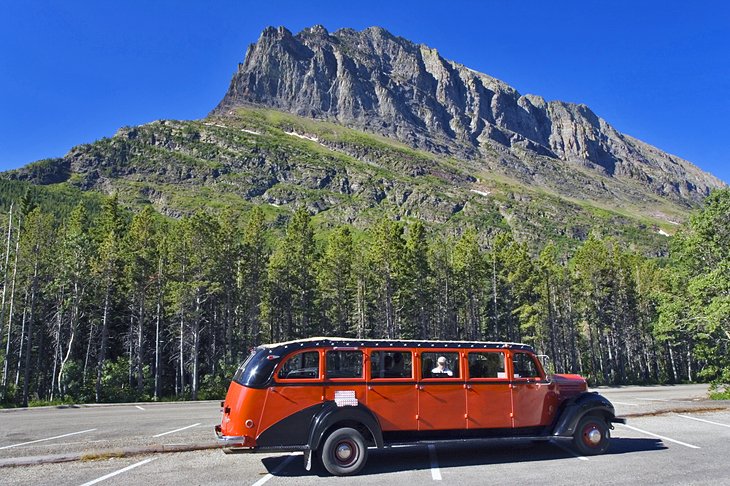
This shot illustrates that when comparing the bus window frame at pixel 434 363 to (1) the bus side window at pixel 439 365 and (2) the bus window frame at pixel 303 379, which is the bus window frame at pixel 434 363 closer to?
(1) the bus side window at pixel 439 365

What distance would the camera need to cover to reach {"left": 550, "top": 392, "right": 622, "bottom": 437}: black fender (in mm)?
10477

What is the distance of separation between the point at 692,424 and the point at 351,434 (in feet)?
37.2

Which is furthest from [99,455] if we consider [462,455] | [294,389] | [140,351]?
[140,351]

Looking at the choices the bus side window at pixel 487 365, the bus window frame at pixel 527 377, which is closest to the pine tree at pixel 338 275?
the bus window frame at pixel 527 377

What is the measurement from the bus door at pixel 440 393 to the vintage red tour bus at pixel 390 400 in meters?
0.02

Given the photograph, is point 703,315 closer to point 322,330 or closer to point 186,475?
point 186,475

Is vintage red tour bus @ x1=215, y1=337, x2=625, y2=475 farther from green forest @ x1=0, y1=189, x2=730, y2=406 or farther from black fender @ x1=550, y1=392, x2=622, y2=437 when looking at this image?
green forest @ x1=0, y1=189, x2=730, y2=406

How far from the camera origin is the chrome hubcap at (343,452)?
29.8 feet

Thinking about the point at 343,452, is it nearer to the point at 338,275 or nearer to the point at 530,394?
the point at 530,394

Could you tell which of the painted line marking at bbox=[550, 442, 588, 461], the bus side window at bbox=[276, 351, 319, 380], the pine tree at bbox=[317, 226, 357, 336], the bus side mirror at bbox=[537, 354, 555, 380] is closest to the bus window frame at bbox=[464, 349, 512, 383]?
the bus side mirror at bbox=[537, 354, 555, 380]

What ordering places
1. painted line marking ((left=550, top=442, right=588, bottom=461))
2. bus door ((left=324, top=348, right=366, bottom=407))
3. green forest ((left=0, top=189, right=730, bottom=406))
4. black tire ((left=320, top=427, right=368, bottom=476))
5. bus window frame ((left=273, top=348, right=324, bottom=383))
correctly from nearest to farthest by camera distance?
black tire ((left=320, top=427, right=368, bottom=476)), bus window frame ((left=273, top=348, right=324, bottom=383)), bus door ((left=324, top=348, right=366, bottom=407)), painted line marking ((left=550, top=442, right=588, bottom=461)), green forest ((left=0, top=189, right=730, bottom=406))

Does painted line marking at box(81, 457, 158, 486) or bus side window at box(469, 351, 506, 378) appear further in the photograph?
bus side window at box(469, 351, 506, 378)

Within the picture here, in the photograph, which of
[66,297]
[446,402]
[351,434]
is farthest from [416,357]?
[66,297]

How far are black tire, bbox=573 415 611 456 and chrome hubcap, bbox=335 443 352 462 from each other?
5.07 metres
